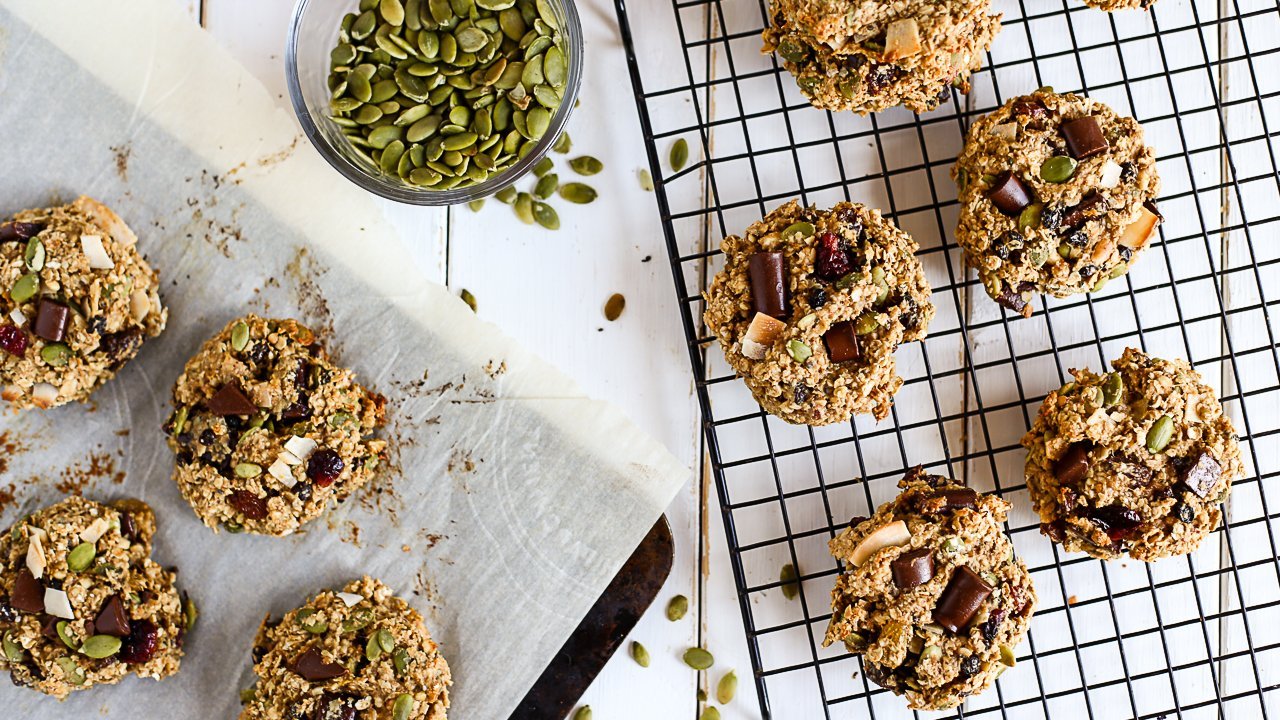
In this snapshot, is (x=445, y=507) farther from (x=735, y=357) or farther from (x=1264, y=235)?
(x=1264, y=235)

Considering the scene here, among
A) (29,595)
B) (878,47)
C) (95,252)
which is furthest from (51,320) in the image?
(878,47)

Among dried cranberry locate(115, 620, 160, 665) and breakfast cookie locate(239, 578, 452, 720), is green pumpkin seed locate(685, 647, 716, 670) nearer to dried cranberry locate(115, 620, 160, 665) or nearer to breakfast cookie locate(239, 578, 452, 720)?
breakfast cookie locate(239, 578, 452, 720)

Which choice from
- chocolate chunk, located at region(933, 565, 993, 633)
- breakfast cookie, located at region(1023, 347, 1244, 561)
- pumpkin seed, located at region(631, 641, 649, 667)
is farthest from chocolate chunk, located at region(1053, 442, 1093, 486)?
pumpkin seed, located at region(631, 641, 649, 667)

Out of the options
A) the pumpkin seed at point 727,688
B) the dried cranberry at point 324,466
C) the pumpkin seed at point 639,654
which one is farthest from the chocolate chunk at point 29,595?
the pumpkin seed at point 727,688

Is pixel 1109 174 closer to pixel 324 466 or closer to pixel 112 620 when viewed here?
pixel 324 466

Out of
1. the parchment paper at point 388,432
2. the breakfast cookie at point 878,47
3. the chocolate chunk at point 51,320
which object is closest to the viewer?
the breakfast cookie at point 878,47

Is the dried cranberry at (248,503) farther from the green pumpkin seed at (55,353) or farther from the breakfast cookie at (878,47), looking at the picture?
the breakfast cookie at (878,47)
